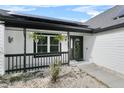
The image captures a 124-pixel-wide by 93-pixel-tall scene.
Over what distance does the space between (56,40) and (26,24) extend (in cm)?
336

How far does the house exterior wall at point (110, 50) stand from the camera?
8791 mm

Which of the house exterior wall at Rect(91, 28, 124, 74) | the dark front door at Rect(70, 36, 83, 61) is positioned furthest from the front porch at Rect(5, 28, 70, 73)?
the house exterior wall at Rect(91, 28, 124, 74)

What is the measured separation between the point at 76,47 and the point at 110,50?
4.43 m

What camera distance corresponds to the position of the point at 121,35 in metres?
8.65

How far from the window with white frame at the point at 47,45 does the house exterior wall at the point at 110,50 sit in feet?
9.92

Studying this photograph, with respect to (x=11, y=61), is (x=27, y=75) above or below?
below

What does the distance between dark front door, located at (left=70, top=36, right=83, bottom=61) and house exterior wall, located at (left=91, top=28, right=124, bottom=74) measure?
1.90m

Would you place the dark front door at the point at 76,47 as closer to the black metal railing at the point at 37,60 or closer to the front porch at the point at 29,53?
the front porch at the point at 29,53

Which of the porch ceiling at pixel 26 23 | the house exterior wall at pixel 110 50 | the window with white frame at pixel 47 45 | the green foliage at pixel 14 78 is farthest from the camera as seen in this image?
the window with white frame at pixel 47 45

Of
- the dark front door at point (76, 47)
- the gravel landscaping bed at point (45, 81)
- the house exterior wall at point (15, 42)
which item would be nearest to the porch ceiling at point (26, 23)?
the house exterior wall at point (15, 42)

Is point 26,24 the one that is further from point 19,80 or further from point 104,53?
point 104,53

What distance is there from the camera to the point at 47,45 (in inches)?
448

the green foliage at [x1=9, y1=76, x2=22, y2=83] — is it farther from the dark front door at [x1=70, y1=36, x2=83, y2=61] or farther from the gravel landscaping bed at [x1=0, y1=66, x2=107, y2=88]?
the dark front door at [x1=70, y1=36, x2=83, y2=61]
